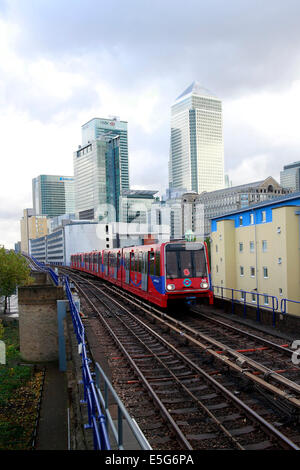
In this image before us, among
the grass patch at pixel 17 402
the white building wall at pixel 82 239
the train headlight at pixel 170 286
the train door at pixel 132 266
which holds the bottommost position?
the grass patch at pixel 17 402

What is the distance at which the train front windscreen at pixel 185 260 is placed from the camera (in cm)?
1697

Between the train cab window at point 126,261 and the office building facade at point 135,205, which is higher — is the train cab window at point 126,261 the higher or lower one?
the lower one

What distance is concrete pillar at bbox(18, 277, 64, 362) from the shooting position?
23.2 m

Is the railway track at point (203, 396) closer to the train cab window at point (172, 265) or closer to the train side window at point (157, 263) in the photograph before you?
the train cab window at point (172, 265)

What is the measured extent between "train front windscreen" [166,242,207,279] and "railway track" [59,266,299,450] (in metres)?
3.43

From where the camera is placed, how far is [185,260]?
17.2m

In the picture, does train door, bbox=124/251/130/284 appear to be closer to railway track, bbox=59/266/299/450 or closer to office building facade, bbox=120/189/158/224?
railway track, bbox=59/266/299/450

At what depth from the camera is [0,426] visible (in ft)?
49.0

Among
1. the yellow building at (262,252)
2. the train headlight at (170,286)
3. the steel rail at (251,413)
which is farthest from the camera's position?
the yellow building at (262,252)

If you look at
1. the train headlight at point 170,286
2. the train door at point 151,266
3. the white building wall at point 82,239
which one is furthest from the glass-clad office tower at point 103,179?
the train headlight at point 170,286

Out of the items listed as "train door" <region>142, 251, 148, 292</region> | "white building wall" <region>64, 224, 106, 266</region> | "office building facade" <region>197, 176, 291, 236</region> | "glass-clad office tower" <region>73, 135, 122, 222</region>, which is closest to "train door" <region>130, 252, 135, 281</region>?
"train door" <region>142, 251, 148, 292</region>

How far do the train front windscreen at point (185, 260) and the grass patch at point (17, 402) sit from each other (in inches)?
312

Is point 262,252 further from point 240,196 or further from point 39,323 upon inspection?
point 240,196
